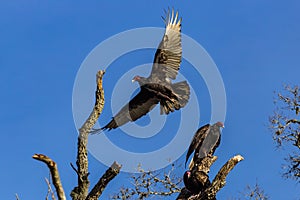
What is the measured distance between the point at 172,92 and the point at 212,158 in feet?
11.4

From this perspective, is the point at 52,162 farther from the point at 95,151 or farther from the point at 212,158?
the point at 212,158

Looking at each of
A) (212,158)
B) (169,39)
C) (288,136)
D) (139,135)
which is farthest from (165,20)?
(288,136)

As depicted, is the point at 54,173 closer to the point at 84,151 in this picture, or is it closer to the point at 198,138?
the point at 84,151

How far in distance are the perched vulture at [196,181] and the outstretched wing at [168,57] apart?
411cm

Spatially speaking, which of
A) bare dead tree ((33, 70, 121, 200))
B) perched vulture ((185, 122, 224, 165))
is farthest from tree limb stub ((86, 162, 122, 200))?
perched vulture ((185, 122, 224, 165))

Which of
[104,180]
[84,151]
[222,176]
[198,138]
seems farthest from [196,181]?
[104,180]

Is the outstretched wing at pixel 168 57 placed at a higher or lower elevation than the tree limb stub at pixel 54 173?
higher

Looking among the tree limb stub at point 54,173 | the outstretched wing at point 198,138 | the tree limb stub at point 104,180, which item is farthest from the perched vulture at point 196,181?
the tree limb stub at point 54,173

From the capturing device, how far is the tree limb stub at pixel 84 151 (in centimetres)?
757

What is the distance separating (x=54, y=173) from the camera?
711cm

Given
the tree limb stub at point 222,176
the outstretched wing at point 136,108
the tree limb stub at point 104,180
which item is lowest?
the tree limb stub at point 104,180

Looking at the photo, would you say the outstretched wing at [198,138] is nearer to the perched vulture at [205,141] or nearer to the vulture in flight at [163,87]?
the perched vulture at [205,141]

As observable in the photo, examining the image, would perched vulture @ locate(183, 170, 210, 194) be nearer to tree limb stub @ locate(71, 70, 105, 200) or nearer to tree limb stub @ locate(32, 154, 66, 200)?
tree limb stub @ locate(71, 70, 105, 200)

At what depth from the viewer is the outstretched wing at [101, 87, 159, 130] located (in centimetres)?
1407
